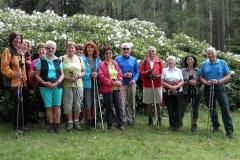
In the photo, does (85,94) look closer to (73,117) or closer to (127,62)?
(73,117)

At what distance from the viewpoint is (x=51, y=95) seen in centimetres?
586

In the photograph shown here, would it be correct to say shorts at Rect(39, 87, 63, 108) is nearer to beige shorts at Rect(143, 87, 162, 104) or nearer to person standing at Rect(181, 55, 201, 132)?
beige shorts at Rect(143, 87, 162, 104)

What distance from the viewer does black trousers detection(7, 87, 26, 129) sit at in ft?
18.8

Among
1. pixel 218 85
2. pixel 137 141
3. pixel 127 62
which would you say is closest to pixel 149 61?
pixel 127 62

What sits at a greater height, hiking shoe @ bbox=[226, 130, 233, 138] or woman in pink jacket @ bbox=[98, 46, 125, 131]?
woman in pink jacket @ bbox=[98, 46, 125, 131]

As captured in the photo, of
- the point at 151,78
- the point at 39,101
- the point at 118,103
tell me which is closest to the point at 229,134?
the point at 151,78

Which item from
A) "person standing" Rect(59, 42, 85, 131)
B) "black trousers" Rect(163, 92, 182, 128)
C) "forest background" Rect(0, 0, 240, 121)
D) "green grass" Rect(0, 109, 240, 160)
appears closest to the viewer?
"green grass" Rect(0, 109, 240, 160)

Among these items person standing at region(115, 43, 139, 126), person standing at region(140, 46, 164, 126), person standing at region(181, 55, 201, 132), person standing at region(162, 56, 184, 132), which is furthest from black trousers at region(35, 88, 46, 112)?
person standing at region(181, 55, 201, 132)

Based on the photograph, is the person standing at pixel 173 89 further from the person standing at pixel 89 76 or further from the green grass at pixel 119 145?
the person standing at pixel 89 76

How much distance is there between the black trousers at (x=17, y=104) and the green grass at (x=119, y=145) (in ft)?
0.95

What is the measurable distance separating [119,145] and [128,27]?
Answer: 7160mm

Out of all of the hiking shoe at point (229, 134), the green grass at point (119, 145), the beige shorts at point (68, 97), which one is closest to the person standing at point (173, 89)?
the green grass at point (119, 145)

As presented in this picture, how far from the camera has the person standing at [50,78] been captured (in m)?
5.76

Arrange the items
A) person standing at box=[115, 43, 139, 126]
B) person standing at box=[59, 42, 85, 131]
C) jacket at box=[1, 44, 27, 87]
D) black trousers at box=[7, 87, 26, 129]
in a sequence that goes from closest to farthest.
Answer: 1. jacket at box=[1, 44, 27, 87]
2. black trousers at box=[7, 87, 26, 129]
3. person standing at box=[59, 42, 85, 131]
4. person standing at box=[115, 43, 139, 126]
